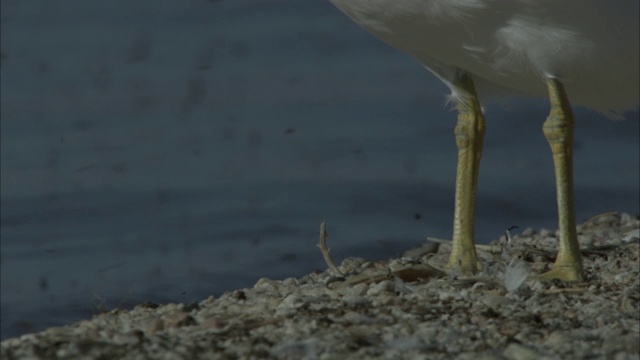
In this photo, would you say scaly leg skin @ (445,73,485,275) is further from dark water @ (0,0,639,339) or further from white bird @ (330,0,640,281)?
dark water @ (0,0,639,339)

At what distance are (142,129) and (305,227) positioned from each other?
1.68 meters

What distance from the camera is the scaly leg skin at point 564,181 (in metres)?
6.05

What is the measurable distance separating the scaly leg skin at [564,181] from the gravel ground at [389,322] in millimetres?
107

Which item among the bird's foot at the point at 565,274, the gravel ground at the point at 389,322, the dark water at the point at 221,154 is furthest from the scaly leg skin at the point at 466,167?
the dark water at the point at 221,154

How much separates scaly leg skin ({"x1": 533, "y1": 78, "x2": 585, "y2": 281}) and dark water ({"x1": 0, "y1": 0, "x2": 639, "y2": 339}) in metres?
3.59

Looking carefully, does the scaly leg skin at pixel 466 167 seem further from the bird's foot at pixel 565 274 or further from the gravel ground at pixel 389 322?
the bird's foot at pixel 565 274

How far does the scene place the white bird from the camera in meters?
5.70

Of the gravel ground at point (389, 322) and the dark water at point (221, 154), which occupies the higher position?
the gravel ground at point (389, 322)

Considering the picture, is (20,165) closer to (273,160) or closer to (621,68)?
(273,160)

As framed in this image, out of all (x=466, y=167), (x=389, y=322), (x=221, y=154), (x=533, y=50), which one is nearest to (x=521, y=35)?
(x=533, y=50)

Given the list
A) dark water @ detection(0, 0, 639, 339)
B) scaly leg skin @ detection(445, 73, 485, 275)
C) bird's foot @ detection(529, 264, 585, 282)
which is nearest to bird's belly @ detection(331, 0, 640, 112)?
scaly leg skin @ detection(445, 73, 485, 275)

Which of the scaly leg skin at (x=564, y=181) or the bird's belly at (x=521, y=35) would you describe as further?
the scaly leg skin at (x=564, y=181)

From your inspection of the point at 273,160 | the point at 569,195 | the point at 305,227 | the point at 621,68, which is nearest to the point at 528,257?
the point at 569,195

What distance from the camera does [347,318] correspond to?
5156 mm
